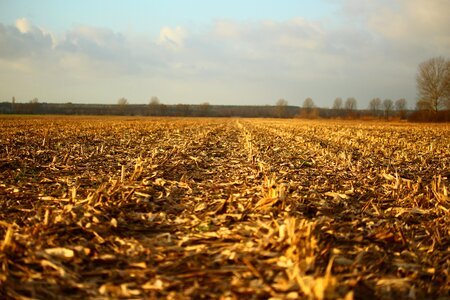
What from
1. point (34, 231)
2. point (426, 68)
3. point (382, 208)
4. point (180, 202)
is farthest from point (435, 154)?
point (426, 68)

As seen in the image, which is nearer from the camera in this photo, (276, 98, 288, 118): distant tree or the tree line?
the tree line

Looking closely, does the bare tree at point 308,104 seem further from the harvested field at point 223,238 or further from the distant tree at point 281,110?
the harvested field at point 223,238

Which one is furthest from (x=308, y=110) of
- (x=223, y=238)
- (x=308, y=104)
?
(x=223, y=238)

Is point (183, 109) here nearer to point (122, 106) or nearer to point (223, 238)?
point (122, 106)

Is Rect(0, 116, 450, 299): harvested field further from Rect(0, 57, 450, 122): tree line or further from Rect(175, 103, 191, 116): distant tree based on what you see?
Rect(175, 103, 191, 116): distant tree

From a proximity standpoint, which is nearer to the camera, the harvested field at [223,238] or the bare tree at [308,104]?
the harvested field at [223,238]

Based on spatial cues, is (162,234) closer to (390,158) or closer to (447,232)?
(447,232)

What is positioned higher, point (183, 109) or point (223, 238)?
point (183, 109)

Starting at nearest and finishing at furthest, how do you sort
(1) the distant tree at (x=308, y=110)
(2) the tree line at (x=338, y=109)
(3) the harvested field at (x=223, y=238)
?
1. (3) the harvested field at (x=223, y=238)
2. (2) the tree line at (x=338, y=109)
3. (1) the distant tree at (x=308, y=110)

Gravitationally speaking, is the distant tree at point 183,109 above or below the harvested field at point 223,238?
above

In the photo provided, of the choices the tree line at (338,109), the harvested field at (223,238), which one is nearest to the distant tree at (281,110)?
the tree line at (338,109)

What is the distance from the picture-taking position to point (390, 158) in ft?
35.1

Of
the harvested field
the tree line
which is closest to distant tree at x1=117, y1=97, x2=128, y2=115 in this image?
the tree line

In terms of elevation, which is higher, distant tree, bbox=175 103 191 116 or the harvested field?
distant tree, bbox=175 103 191 116
